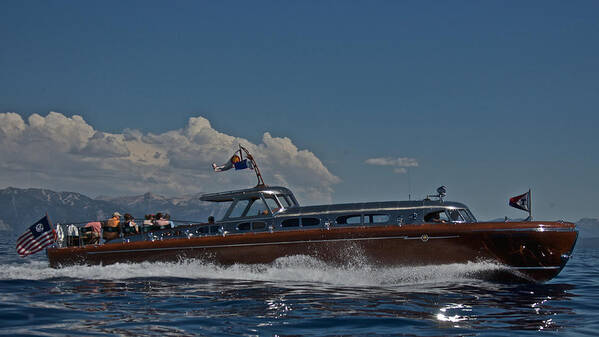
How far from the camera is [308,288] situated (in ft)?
45.7

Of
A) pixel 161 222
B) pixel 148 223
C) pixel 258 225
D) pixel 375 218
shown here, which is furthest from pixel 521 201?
pixel 148 223

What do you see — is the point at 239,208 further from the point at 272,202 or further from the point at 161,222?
the point at 161,222

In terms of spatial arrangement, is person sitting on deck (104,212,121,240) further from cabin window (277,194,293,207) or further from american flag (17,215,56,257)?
cabin window (277,194,293,207)

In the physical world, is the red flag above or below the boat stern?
above

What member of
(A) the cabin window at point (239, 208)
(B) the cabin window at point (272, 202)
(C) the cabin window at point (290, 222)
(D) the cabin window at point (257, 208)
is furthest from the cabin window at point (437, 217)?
(A) the cabin window at point (239, 208)

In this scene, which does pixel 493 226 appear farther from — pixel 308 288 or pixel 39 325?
pixel 39 325

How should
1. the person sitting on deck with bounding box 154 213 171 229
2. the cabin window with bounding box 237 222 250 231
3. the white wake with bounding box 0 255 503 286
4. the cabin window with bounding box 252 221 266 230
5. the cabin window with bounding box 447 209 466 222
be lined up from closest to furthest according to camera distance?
1. the white wake with bounding box 0 255 503 286
2. the cabin window with bounding box 447 209 466 222
3. the cabin window with bounding box 252 221 266 230
4. the cabin window with bounding box 237 222 250 231
5. the person sitting on deck with bounding box 154 213 171 229

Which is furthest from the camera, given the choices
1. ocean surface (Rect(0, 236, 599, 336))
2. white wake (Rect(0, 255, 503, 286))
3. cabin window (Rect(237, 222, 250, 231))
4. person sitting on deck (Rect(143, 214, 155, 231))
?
person sitting on deck (Rect(143, 214, 155, 231))

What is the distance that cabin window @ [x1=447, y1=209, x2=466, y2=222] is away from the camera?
15.3 meters

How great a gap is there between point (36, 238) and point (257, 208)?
7.66 meters

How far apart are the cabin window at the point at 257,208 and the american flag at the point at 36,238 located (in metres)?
6.94

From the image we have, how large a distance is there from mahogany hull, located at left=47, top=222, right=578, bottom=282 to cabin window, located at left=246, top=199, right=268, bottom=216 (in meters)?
1.23

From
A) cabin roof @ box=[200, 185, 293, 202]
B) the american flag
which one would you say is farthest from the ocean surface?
cabin roof @ box=[200, 185, 293, 202]

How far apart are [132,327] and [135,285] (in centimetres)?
596
